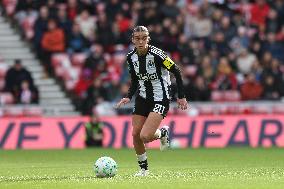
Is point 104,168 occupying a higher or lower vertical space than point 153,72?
lower

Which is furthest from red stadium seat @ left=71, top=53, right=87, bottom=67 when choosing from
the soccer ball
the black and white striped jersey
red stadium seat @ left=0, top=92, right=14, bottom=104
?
the soccer ball

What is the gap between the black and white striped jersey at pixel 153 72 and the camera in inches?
556

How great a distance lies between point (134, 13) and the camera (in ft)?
92.1

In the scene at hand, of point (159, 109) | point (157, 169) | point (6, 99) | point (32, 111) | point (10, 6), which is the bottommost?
point (32, 111)

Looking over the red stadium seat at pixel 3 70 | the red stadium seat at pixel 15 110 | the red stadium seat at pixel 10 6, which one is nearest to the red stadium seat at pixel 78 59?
the red stadium seat at pixel 3 70

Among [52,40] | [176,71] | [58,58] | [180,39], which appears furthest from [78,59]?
[176,71]

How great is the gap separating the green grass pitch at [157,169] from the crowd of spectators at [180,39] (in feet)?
11.2

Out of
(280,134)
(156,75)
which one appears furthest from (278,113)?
(156,75)

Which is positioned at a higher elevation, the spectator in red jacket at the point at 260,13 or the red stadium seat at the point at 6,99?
the spectator in red jacket at the point at 260,13

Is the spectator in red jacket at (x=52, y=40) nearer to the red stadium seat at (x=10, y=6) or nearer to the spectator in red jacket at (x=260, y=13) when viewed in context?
the red stadium seat at (x=10, y=6)

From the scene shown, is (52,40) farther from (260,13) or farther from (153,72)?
(153,72)

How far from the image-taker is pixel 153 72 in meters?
14.2

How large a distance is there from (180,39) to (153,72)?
12.8 m

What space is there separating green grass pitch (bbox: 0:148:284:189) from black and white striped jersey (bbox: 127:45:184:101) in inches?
48.0
